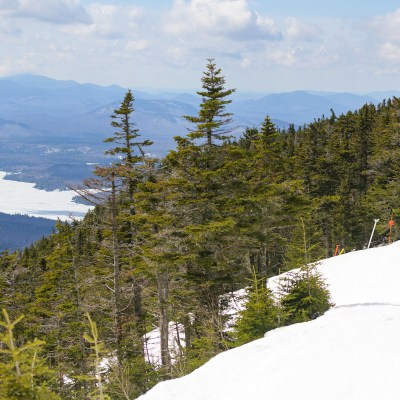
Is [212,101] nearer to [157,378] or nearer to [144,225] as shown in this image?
Answer: [144,225]

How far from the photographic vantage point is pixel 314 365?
27.3 feet

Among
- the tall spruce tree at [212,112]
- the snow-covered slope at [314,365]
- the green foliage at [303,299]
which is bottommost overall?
the snow-covered slope at [314,365]

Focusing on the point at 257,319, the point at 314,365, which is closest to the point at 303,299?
the point at 257,319

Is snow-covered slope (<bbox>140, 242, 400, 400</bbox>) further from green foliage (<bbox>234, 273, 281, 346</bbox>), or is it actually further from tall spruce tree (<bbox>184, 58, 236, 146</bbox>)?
tall spruce tree (<bbox>184, 58, 236, 146</bbox>)

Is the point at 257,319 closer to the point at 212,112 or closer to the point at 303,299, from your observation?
the point at 303,299

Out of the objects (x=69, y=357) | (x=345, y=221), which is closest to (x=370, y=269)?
(x=69, y=357)

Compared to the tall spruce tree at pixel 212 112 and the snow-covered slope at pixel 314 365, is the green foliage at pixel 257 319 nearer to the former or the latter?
the snow-covered slope at pixel 314 365

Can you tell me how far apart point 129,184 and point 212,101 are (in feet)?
25.4

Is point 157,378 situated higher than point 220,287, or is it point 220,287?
point 220,287

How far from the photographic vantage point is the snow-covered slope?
24.1 ft

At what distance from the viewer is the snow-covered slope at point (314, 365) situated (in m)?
7.33

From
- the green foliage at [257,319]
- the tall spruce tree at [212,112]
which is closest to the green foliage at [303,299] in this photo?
the green foliage at [257,319]

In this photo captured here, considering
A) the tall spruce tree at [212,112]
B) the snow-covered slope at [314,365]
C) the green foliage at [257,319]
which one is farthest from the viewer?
the tall spruce tree at [212,112]

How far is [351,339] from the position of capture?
9531 millimetres
